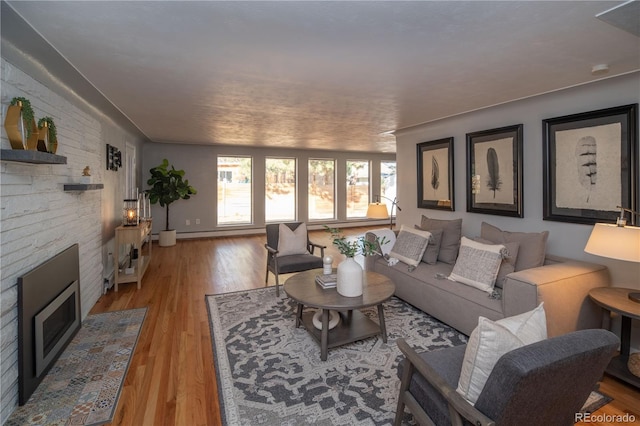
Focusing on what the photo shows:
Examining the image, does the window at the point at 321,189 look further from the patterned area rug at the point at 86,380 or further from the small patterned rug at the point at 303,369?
the patterned area rug at the point at 86,380

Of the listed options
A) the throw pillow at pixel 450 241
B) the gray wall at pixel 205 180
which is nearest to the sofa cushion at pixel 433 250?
the throw pillow at pixel 450 241

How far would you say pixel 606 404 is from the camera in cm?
201

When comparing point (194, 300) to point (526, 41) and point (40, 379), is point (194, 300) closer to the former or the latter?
point (40, 379)

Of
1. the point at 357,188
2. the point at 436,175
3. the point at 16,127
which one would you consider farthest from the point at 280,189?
the point at 16,127

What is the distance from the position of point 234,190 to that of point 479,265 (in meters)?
6.72

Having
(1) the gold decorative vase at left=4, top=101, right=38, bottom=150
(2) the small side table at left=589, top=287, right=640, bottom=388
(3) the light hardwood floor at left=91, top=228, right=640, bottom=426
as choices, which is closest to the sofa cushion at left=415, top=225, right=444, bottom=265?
(2) the small side table at left=589, top=287, right=640, bottom=388

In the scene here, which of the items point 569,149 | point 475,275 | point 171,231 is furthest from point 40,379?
point 171,231

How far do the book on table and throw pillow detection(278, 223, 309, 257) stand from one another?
1291 mm

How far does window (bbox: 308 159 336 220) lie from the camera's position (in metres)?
9.19

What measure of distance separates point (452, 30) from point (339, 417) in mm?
2377

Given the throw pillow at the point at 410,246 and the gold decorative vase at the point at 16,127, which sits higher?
the gold decorative vase at the point at 16,127

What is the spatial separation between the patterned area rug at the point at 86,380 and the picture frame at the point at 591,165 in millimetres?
3998

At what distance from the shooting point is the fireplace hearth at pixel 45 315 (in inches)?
77.2

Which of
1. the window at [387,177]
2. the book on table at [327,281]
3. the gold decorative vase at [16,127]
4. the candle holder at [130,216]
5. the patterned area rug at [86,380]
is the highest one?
the window at [387,177]
